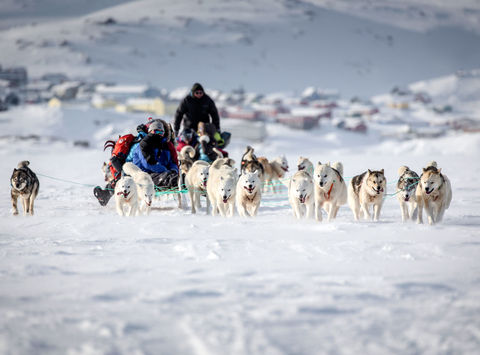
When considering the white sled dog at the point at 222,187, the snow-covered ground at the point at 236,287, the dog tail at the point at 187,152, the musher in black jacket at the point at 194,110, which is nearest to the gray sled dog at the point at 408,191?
the snow-covered ground at the point at 236,287

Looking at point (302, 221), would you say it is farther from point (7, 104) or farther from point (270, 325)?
point (7, 104)

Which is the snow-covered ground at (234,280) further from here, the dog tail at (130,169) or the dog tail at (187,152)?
the dog tail at (187,152)

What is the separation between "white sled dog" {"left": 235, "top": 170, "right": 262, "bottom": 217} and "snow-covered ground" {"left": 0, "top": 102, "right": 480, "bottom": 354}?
1.88 feet

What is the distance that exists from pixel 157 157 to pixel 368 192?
3.04 meters

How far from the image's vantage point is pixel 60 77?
81438 mm

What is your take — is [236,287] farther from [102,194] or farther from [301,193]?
[102,194]

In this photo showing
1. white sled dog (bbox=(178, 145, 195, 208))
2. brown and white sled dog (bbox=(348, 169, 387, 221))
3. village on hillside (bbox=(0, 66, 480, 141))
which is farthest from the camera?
village on hillside (bbox=(0, 66, 480, 141))

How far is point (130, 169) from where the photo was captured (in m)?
6.26

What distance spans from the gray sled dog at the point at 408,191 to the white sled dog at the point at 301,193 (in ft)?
3.30

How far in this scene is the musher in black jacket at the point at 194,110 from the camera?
8.61 metres

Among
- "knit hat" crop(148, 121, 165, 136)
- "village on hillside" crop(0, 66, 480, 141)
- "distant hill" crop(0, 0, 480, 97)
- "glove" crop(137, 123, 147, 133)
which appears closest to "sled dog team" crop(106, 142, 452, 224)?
"knit hat" crop(148, 121, 165, 136)

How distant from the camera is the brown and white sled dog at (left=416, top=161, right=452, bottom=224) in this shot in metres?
5.02

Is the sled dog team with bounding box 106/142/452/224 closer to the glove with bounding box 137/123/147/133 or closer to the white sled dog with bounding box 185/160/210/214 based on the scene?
the white sled dog with bounding box 185/160/210/214

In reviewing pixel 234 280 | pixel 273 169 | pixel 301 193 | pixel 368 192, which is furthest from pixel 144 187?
pixel 273 169
